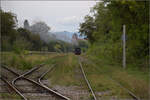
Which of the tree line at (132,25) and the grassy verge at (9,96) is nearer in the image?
the grassy verge at (9,96)

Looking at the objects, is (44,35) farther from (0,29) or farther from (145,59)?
(145,59)

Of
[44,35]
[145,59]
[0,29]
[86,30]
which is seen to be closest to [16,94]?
[145,59]

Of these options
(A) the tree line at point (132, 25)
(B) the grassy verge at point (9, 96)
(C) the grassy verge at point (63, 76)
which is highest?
(A) the tree line at point (132, 25)

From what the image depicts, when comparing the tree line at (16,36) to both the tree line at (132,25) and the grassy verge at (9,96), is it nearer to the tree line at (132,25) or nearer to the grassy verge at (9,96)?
the tree line at (132,25)

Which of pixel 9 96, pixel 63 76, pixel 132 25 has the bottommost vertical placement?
pixel 63 76

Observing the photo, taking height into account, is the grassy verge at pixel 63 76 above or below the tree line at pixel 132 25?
below

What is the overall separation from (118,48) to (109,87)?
10921 mm

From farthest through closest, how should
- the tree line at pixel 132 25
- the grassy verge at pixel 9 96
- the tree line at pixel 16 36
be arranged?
1. the tree line at pixel 16 36
2. the tree line at pixel 132 25
3. the grassy verge at pixel 9 96

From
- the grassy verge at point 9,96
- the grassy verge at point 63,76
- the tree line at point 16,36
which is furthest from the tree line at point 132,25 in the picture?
the tree line at point 16,36

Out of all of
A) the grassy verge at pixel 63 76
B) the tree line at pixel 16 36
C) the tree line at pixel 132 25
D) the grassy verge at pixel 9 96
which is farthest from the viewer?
the tree line at pixel 16 36

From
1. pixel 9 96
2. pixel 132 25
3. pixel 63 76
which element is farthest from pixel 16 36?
pixel 9 96

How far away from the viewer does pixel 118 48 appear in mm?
19562

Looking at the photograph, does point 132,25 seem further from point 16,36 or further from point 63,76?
point 16,36

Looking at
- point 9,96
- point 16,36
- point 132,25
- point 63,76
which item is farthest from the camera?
point 16,36
